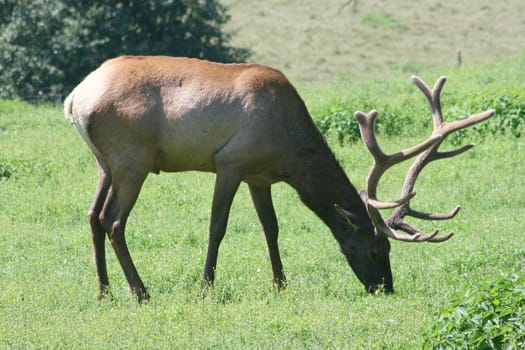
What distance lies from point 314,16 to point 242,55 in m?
6.61

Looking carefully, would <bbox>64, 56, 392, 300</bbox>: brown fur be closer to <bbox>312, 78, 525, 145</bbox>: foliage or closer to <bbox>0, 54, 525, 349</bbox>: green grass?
<bbox>0, 54, 525, 349</bbox>: green grass

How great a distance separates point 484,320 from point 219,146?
3380mm

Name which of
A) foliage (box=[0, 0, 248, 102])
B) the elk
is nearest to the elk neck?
the elk

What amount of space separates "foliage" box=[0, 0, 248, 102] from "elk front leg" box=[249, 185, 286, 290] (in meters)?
11.4

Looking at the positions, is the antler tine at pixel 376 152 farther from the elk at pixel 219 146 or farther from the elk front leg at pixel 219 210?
the elk front leg at pixel 219 210

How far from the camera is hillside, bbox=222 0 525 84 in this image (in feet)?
83.6

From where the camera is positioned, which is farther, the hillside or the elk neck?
the hillside

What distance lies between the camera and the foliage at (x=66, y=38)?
2081cm

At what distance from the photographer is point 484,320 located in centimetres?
691

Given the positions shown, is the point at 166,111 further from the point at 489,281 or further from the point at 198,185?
the point at 198,185

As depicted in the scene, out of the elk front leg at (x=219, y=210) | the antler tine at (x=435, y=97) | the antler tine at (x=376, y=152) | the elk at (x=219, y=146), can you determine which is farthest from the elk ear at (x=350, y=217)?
the antler tine at (x=435, y=97)

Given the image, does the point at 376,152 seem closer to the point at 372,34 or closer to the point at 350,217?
the point at 350,217

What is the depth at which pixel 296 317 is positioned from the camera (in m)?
8.31

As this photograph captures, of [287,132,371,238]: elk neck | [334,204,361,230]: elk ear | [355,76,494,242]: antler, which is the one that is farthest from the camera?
[287,132,371,238]: elk neck
